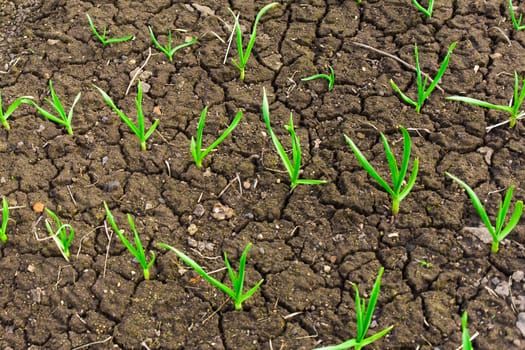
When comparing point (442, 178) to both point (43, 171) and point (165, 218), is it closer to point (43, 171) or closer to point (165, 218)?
point (165, 218)

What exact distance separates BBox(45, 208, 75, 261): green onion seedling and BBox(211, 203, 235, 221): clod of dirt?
570mm

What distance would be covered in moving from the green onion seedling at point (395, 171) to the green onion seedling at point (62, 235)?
1.13 meters

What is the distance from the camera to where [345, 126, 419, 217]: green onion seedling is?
7.63 feet

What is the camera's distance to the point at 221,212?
105 inches

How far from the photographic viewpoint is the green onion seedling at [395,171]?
2.32 m

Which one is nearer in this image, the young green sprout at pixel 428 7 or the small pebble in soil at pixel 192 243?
the small pebble in soil at pixel 192 243

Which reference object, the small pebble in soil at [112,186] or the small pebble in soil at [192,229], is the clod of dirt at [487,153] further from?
the small pebble in soil at [112,186]

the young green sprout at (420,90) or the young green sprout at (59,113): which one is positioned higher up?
the young green sprout at (420,90)

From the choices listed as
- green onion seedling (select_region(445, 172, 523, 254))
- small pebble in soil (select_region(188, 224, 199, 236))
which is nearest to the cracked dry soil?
small pebble in soil (select_region(188, 224, 199, 236))

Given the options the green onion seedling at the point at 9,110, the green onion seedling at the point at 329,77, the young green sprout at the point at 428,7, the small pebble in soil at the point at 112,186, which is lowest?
the small pebble in soil at the point at 112,186

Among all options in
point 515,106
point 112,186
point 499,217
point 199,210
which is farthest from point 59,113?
point 515,106

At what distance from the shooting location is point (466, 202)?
2.63 metres

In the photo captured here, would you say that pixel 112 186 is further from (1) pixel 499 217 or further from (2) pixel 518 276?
(2) pixel 518 276

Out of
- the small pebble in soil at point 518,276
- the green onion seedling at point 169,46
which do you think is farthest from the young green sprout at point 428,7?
the small pebble in soil at point 518,276
